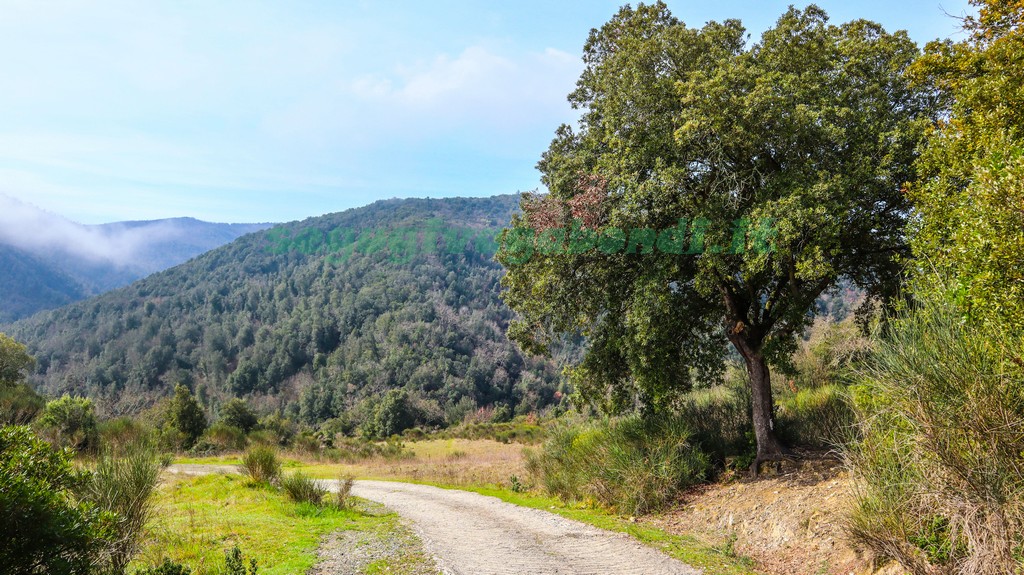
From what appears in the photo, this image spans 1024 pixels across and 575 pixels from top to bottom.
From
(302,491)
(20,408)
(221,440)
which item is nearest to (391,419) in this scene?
(221,440)

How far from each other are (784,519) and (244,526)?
9.25 metres

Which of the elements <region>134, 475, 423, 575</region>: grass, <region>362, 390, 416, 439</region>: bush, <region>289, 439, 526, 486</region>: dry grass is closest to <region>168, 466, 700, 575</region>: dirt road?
<region>134, 475, 423, 575</region>: grass

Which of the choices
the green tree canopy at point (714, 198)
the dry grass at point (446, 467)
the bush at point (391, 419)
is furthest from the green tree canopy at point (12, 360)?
the green tree canopy at point (714, 198)

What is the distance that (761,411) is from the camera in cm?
1118

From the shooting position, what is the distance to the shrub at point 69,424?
60.8ft

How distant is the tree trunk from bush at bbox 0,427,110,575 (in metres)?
11.2

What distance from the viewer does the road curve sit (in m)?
6.72

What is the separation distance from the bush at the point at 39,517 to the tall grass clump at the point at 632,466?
29.9 feet

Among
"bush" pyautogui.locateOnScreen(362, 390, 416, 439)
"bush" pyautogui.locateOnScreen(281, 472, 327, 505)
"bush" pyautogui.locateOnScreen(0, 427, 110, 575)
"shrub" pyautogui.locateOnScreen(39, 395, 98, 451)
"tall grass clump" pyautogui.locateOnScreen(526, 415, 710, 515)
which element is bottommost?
"bush" pyautogui.locateOnScreen(362, 390, 416, 439)

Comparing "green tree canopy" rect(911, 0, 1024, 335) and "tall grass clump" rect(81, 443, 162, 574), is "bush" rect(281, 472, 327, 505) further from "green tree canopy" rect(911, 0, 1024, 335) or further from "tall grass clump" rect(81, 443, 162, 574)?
"green tree canopy" rect(911, 0, 1024, 335)

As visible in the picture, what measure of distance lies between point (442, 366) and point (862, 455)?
83435 millimetres

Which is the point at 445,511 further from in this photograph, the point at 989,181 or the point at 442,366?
the point at 442,366

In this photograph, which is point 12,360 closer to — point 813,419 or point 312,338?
point 813,419

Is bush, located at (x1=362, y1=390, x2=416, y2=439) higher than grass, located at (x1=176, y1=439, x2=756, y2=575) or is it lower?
lower
